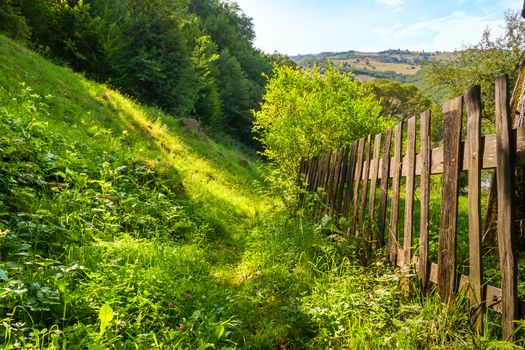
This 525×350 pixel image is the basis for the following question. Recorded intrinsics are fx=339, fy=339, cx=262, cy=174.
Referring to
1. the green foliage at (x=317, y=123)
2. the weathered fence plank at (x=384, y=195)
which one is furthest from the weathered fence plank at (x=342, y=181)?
the green foliage at (x=317, y=123)

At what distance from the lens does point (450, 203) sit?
240 cm

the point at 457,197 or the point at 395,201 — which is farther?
the point at 395,201

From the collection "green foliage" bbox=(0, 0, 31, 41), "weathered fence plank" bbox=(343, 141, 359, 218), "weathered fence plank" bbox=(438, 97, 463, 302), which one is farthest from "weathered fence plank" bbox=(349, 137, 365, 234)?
"green foliage" bbox=(0, 0, 31, 41)

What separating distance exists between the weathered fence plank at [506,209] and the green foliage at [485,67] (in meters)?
17.2

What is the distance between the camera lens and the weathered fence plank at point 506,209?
6.13ft

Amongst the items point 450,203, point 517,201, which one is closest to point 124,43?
point 517,201

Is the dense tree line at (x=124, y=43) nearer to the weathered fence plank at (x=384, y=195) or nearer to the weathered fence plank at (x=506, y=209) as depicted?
the weathered fence plank at (x=384, y=195)

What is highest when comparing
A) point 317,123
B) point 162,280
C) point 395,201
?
point 317,123

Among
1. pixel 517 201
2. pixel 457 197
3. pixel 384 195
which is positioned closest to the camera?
pixel 457 197

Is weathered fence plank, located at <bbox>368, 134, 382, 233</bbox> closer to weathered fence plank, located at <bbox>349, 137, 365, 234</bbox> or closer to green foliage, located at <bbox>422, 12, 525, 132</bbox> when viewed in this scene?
weathered fence plank, located at <bbox>349, 137, 365, 234</bbox>

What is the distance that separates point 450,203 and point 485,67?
70.0 feet

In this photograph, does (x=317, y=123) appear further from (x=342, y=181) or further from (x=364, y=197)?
(x=364, y=197)

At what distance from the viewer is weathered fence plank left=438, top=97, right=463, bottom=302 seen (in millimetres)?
2342

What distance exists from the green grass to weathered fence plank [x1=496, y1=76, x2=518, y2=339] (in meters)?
0.21
